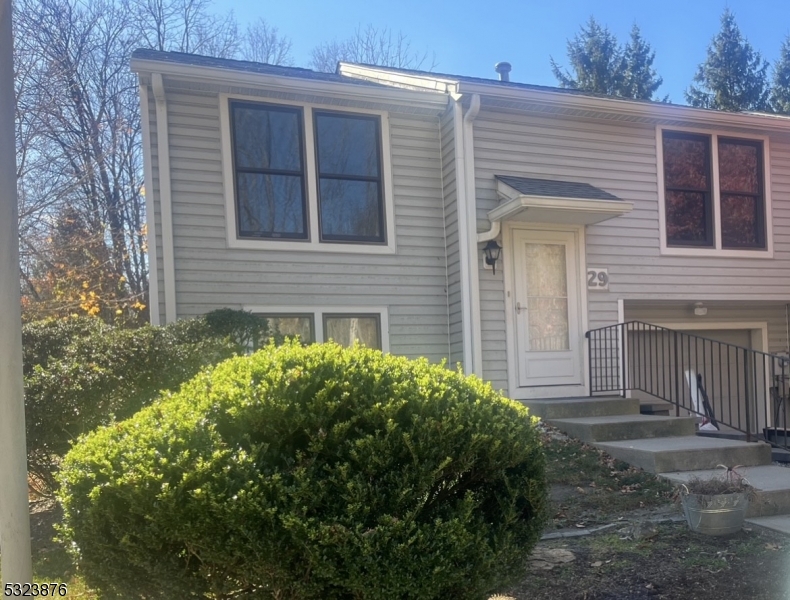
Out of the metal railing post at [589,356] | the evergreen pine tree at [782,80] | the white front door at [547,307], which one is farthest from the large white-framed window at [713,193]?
the evergreen pine tree at [782,80]

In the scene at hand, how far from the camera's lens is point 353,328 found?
25.5ft

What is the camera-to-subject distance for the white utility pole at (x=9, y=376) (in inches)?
96.5

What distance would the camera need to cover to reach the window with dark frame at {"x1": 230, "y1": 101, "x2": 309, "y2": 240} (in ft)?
24.4

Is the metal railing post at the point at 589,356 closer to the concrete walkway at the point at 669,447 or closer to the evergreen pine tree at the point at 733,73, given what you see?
the concrete walkway at the point at 669,447

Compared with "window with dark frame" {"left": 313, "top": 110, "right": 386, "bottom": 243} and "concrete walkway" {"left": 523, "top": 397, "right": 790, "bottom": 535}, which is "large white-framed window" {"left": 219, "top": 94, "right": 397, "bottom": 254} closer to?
"window with dark frame" {"left": 313, "top": 110, "right": 386, "bottom": 243}

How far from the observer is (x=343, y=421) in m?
2.48

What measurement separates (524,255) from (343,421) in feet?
19.6

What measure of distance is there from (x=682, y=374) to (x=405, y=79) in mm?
5903

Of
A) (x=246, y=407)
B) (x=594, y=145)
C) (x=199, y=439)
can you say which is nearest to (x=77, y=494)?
(x=199, y=439)

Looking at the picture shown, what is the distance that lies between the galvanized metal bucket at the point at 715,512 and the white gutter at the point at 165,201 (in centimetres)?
515

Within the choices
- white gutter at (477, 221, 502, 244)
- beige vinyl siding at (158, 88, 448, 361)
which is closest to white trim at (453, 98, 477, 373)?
white gutter at (477, 221, 502, 244)

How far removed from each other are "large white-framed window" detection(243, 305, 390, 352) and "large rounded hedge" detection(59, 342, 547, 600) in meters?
4.75

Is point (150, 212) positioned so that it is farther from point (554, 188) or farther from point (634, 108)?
point (634, 108)

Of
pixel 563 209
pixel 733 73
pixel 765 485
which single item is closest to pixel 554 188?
pixel 563 209
